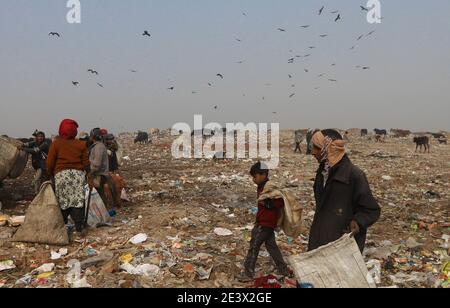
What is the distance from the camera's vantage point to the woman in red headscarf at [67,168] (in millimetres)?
5273

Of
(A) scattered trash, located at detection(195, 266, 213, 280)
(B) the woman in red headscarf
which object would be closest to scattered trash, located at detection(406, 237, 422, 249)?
(A) scattered trash, located at detection(195, 266, 213, 280)

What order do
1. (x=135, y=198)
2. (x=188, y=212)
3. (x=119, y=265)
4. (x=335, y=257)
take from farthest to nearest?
1. (x=135, y=198)
2. (x=188, y=212)
3. (x=119, y=265)
4. (x=335, y=257)

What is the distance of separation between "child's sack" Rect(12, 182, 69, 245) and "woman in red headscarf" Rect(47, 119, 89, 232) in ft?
0.53

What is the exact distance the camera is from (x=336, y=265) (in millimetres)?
2838

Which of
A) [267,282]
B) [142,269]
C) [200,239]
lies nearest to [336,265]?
[267,282]

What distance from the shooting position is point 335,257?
283 cm

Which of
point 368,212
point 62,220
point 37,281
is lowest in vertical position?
point 37,281

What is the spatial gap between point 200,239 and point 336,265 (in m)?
3.03

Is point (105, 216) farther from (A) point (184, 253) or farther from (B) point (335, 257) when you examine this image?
(B) point (335, 257)

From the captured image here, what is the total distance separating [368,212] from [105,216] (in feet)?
14.1

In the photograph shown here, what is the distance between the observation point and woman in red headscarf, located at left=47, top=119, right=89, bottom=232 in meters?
5.27

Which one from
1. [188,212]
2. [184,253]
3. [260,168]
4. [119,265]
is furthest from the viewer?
[188,212]
